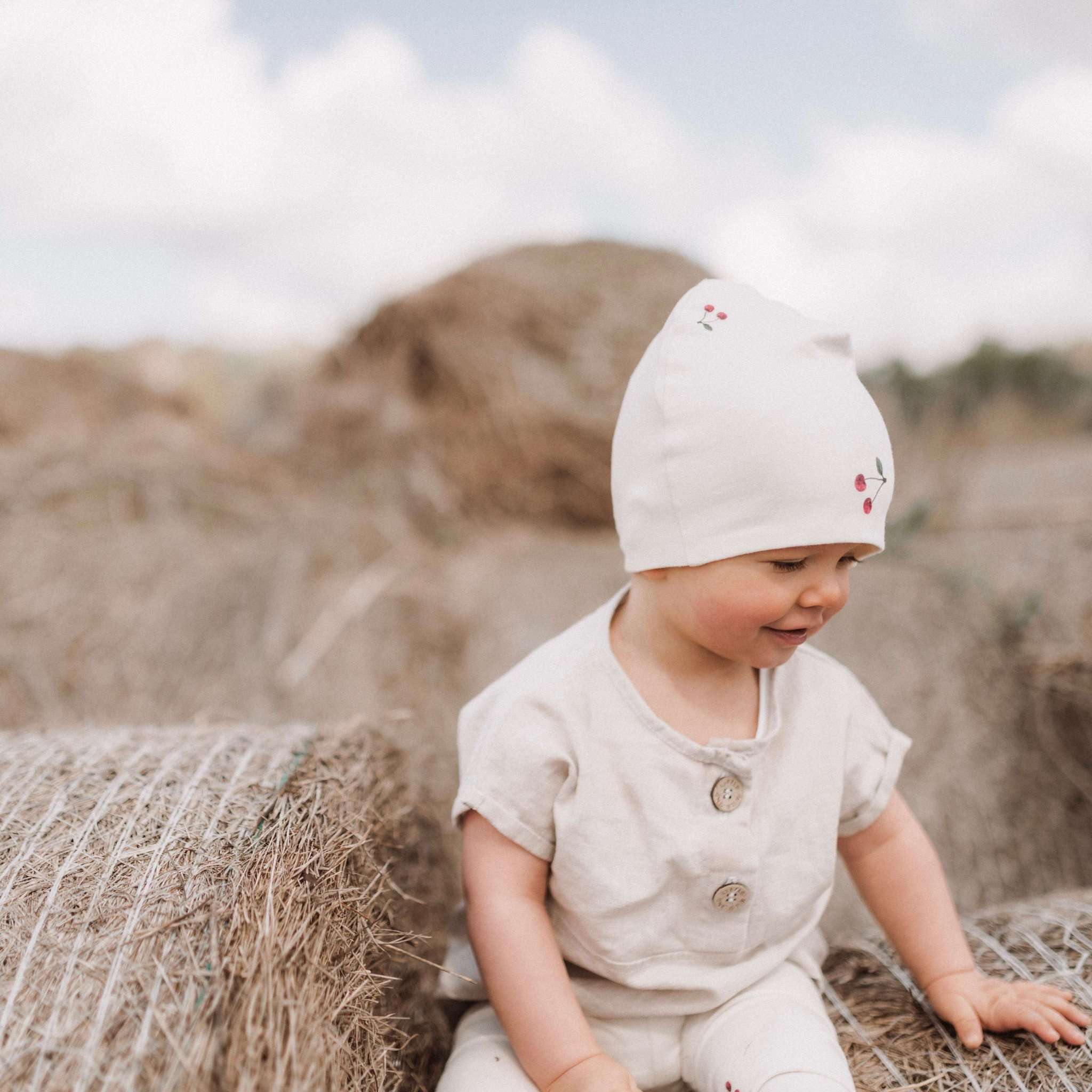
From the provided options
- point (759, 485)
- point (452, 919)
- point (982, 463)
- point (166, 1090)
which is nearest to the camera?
point (166, 1090)

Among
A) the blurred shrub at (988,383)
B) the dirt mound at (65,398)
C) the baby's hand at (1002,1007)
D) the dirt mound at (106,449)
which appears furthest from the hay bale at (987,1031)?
the dirt mound at (65,398)

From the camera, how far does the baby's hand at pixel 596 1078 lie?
1.07 metres

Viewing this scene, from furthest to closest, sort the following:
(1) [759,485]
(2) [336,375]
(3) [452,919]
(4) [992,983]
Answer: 1. (2) [336,375]
2. (3) [452,919]
3. (4) [992,983]
4. (1) [759,485]

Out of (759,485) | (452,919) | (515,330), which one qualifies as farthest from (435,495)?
(759,485)

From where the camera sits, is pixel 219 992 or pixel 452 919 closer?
pixel 219 992

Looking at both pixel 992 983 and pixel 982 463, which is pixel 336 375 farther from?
pixel 992 983

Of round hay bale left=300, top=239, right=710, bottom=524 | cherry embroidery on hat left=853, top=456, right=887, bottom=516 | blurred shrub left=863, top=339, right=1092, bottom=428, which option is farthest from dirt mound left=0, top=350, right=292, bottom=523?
cherry embroidery on hat left=853, top=456, right=887, bottom=516

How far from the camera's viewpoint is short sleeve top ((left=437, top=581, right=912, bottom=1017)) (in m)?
1.19

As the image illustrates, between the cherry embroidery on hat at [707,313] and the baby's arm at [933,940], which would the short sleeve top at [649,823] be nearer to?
the baby's arm at [933,940]

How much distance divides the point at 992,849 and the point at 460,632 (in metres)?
1.81

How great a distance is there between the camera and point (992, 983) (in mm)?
1245

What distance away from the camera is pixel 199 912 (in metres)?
0.96

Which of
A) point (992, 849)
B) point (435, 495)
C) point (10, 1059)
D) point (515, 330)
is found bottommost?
point (992, 849)

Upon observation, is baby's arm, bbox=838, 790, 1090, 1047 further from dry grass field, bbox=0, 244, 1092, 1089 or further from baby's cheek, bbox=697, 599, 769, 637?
baby's cheek, bbox=697, 599, 769, 637
